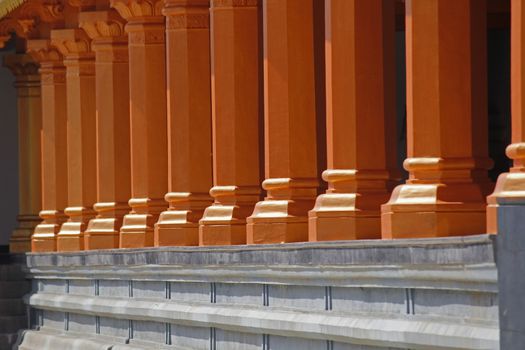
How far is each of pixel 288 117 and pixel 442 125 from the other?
4.87 metres

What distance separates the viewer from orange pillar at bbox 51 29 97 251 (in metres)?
34.9

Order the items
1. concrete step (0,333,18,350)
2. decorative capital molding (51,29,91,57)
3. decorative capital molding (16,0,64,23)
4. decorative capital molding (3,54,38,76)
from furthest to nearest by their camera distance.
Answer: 1. decorative capital molding (3,54,38,76)
2. concrete step (0,333,18,350)
3. decorative capital molding (16,0,64,23)
4. decorative capital molding (51,29,91,57)

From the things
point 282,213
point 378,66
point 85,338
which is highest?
point 378,66

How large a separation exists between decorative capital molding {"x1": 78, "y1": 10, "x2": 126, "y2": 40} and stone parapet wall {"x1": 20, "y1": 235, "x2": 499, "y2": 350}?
3.34 meters

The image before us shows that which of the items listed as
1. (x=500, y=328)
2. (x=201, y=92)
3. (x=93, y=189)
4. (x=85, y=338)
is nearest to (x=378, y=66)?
(x=500, y=328)

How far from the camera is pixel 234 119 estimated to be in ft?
78.8

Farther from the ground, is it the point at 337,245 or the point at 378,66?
the point at 378,66

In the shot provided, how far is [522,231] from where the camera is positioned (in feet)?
43.1

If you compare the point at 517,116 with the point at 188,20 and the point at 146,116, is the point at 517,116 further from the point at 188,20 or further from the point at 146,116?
the point at 146,116

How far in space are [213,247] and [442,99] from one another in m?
6.30

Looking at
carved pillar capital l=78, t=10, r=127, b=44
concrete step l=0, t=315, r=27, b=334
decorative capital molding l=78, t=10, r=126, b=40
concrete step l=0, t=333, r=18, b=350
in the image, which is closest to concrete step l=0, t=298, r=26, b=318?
concrete step l=0, t=315, r=27, b=334

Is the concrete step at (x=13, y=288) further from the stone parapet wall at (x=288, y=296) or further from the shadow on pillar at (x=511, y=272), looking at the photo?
the shadow on pillar at (x=511, y=272)

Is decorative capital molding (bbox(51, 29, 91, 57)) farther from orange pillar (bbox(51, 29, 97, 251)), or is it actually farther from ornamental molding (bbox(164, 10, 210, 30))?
ornamental molding (bbox(164, 10, 210, 30))

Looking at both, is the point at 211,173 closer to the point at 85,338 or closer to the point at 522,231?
the point at 85,338
